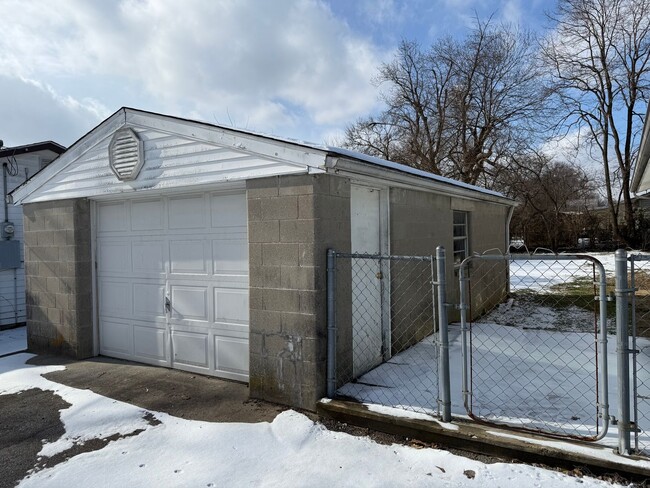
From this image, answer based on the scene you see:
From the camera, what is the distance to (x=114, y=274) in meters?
5.57

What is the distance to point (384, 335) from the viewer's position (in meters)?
5.03

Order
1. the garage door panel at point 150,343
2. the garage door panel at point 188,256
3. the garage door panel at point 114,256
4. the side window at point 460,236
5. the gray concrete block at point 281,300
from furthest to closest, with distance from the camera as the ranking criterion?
the side window at point 460,236 → the garage door panel at point 114,256 → the garage door panel at point 150,343 → the garage door panel at point 188,256 → the gray concrete block at point 281,300

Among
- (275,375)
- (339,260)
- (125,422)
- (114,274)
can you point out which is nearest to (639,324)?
(339,260)

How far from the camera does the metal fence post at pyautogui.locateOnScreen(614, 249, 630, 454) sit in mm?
2693

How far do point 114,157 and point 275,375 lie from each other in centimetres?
327

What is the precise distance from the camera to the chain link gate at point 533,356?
10.4ft

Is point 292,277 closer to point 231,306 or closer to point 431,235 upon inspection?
point 231,306

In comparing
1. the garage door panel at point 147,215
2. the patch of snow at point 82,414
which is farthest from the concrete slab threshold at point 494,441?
the garage door panel at point 147,215

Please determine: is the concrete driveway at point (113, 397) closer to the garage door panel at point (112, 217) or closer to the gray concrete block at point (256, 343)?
the gray concrete block at point (256, 343)

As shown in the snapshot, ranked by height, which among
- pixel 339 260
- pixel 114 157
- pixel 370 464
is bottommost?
pixel 370 464

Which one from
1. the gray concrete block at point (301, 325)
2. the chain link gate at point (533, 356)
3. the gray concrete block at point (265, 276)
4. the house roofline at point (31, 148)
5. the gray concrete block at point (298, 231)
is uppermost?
the house roofline at point (31, 148)

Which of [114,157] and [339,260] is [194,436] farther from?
[114,157]

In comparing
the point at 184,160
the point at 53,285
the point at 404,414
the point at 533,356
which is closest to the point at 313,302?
the point at 404,414

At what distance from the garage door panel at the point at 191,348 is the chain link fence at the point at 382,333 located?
5.47ft
